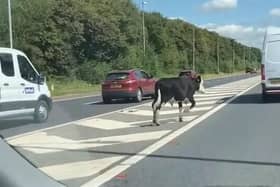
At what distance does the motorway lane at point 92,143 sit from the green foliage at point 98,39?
16.8 feet

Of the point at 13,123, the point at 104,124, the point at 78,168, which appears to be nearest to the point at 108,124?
the point at 104,124

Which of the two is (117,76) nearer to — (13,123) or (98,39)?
(13,123)

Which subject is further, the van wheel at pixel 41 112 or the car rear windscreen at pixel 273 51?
the car rear windscreen at pixel 273 51

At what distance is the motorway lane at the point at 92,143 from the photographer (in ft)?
28.6

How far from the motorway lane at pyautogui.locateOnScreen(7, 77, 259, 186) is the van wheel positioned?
929mm

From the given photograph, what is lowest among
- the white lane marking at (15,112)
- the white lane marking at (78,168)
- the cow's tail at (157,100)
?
the white lane marking at (78,168)

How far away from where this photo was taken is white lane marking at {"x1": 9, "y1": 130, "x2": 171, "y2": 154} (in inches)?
440

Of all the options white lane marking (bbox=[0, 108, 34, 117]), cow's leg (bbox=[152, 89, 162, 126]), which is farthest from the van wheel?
cow's leg (bbox=[152, 89, 162, 126])

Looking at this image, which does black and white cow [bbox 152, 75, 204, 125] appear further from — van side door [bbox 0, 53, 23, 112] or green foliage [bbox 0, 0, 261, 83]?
green foliage [bbox 0, 0, 261, 83]

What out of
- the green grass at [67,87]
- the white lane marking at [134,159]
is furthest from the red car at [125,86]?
the white lane marking at [134,159]

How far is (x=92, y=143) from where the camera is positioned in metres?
12.0

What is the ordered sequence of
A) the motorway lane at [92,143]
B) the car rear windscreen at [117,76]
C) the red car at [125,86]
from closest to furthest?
the motorway lane at [92,143], the red car at [125,86], the car rear windscreen at [117,76]

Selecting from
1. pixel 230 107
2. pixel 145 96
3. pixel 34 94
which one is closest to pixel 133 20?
pixel 145 96

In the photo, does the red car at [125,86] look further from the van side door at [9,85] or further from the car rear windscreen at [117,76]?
the van side door at [9,85]
